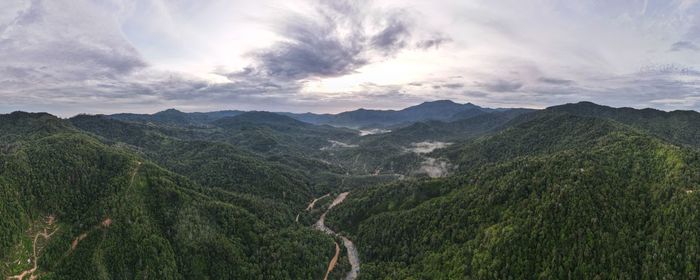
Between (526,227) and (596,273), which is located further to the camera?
(526,227)

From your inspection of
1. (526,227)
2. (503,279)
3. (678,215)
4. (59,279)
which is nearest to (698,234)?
(678,215)

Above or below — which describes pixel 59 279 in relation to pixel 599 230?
below

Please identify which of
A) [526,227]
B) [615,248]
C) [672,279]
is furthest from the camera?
[526,227]

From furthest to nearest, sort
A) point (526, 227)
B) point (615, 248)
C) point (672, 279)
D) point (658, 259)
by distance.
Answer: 1. point (526, 227)
2. point (615, 248)
3. point (658, 259)
4. point (672, 279)

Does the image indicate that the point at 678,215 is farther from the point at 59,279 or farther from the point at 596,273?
the point at 59,279

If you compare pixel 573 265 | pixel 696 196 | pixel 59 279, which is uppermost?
pixel 696 196

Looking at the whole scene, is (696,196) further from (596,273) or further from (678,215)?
(596,273)

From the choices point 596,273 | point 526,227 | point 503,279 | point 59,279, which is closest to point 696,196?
point 596,273

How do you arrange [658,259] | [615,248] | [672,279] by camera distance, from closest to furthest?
1. [672,279]
2. [658,259]
3. [615,248]

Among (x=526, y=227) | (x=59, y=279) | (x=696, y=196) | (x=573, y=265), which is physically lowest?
(x=59, y=279)
